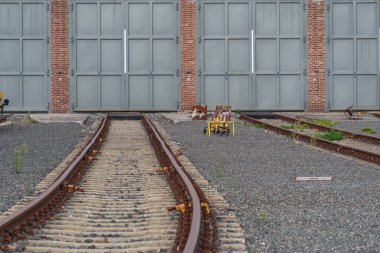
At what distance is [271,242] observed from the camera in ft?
16.4

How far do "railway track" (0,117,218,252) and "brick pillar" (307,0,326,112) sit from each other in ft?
56.0

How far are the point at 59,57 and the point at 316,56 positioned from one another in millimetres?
10060

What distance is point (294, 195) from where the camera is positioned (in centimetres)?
720

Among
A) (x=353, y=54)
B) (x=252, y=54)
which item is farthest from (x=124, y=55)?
(x=353, y=54)

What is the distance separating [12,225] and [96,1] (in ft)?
71.0

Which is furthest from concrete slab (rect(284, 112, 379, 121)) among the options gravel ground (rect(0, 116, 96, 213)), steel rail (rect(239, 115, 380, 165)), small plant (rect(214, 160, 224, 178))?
small plant (rect(214, 160, 224, 178))

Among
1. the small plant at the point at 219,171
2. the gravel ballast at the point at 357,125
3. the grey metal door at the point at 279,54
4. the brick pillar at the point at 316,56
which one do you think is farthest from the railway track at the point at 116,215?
the brick pillar at the point at 316,56

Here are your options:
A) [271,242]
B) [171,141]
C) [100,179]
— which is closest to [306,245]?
[271,242]

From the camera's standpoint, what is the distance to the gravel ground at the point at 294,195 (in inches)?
200

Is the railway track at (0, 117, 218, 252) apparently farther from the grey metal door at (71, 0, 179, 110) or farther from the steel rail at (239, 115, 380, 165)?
the grey metal door at (71, 0, 179, 110)

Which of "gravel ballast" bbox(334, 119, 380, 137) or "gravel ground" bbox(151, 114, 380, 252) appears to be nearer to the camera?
"gravel ground" bbox(151, 114, 380, 252)

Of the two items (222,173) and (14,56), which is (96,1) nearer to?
(14,56)

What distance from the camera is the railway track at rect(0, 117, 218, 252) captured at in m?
4.77

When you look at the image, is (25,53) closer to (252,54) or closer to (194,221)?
(252,54)
